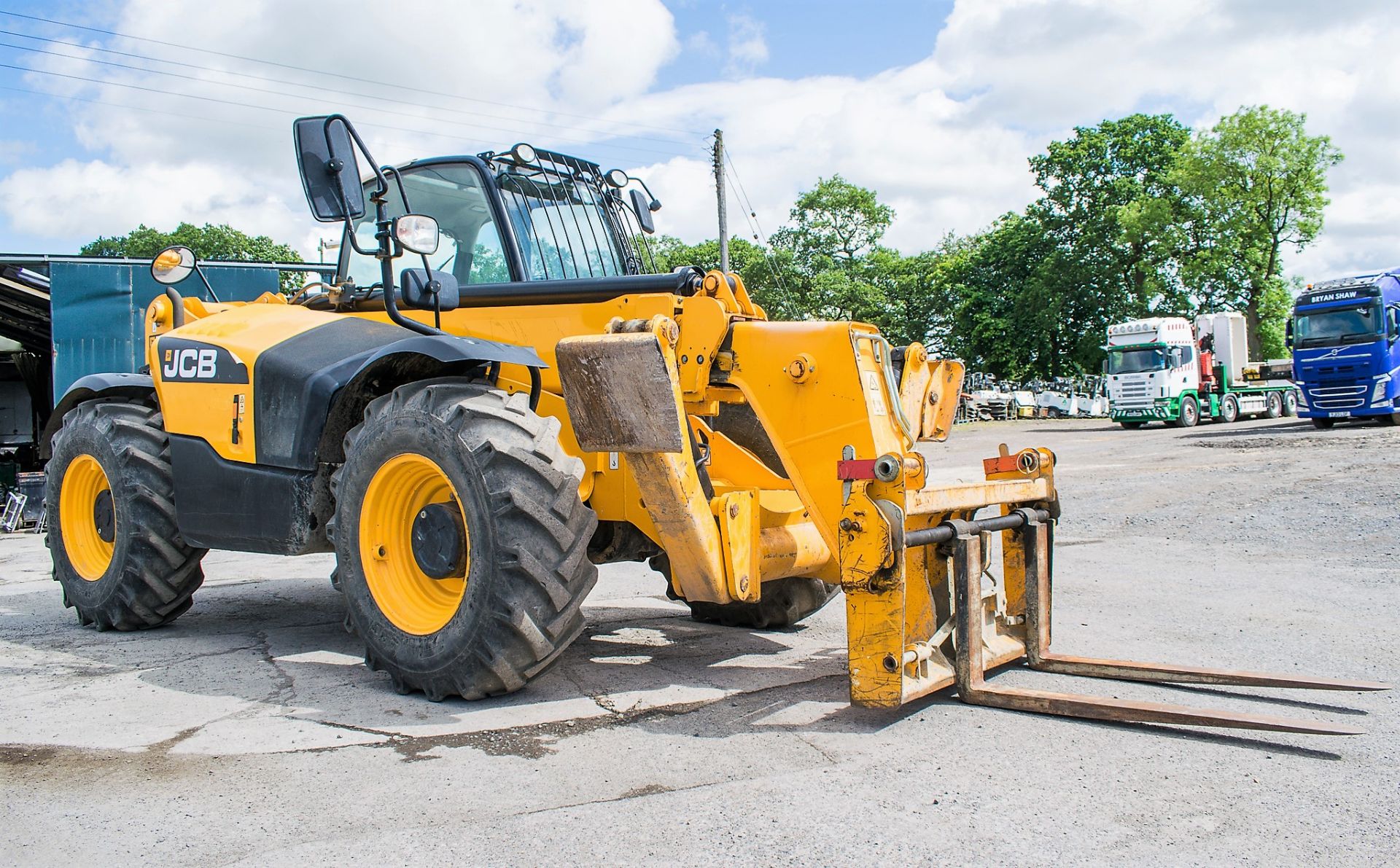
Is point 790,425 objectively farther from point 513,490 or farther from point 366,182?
point 366,182

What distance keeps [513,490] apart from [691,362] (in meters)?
1.10

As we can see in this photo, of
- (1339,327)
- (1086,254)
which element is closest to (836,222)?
(1086,254)

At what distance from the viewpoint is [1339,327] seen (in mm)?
24562

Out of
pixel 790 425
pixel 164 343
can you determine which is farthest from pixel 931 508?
pixel 164 343

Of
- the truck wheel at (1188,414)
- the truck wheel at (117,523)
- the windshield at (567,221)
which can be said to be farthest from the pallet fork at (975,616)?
the truck wheel at (1188,414)

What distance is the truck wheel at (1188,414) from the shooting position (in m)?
32.8

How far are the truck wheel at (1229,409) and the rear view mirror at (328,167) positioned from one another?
3477cm

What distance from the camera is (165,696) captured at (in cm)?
492

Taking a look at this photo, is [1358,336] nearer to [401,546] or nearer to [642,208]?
[642,208]

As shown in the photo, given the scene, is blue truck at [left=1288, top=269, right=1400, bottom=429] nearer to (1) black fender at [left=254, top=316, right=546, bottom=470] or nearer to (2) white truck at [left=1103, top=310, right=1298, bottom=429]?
(2) white truck at [left=1103, top=310, right=1298, bottom=429]

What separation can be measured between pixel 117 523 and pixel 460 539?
2926mm

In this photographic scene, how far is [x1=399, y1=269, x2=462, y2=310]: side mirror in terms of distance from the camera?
5.04 m

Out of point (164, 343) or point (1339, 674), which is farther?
point (164, 343)

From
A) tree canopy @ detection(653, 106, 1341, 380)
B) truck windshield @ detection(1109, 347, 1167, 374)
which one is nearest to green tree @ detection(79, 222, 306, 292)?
tree canopy @ detection(653, 106, 1341, 380)
